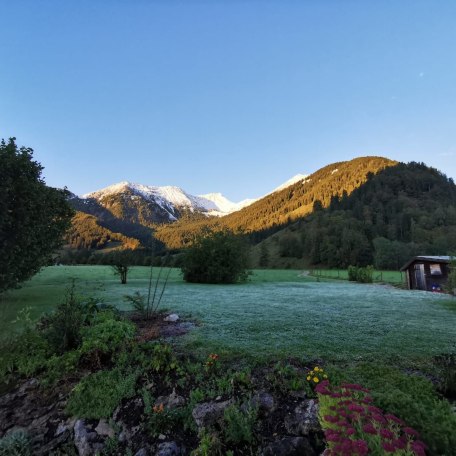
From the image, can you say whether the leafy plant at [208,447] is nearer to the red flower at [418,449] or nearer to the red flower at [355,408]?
the red flower at [355,408]

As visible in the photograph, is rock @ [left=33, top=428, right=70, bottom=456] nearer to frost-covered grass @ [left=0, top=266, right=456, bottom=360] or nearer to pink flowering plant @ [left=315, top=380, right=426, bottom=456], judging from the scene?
frost-covered grass @ [left=0, top=266, right=456, bottom=360]

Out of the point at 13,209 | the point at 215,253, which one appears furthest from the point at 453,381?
the point at 215,253

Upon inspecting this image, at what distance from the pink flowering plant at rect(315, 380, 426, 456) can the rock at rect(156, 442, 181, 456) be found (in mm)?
2093

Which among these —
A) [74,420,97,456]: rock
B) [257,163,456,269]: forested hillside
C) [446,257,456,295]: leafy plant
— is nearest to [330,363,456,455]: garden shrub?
[74,420,97,456]: rock

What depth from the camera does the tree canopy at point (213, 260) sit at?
34125 millimetres

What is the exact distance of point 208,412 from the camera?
4758 millimetres

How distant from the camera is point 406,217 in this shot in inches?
4660

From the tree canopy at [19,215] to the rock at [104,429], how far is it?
12118 mm

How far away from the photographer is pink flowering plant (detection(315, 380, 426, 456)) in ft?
9.36

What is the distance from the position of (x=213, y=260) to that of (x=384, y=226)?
10132cm

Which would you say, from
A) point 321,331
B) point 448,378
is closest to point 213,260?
point 321,331

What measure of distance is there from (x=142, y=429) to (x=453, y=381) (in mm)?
4927

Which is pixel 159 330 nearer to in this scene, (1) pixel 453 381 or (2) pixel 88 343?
(2) pixel 88 343

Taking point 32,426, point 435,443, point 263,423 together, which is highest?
point 435,443
